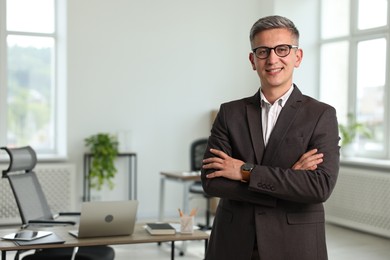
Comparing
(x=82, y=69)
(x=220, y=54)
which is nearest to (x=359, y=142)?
(x=220, y=54)

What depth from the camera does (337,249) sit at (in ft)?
19.0

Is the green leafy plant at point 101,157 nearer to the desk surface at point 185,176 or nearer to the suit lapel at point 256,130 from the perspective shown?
the desk surface at point 185,176

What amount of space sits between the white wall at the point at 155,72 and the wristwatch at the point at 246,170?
17.5 ft

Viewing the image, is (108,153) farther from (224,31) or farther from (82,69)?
(224,31)

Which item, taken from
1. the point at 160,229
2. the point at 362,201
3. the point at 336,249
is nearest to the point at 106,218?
the point at 160,229

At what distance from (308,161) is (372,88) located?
531 cm

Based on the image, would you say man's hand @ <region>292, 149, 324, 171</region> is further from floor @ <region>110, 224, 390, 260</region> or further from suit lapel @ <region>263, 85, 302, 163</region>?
floor @ <region>110, 224, 390, 260</region>

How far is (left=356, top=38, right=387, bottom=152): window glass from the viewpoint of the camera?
688 cm

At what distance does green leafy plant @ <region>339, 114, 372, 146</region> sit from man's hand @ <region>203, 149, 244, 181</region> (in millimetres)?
5049

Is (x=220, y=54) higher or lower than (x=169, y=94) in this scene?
higher

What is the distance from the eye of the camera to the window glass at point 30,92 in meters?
7.18

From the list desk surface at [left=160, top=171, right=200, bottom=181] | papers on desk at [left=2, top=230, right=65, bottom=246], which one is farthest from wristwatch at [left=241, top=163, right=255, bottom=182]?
desk surface at [left=160, top=171, right=200, bottom=181]

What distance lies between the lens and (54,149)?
7.40m

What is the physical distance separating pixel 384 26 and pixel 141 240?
4.80 metres
